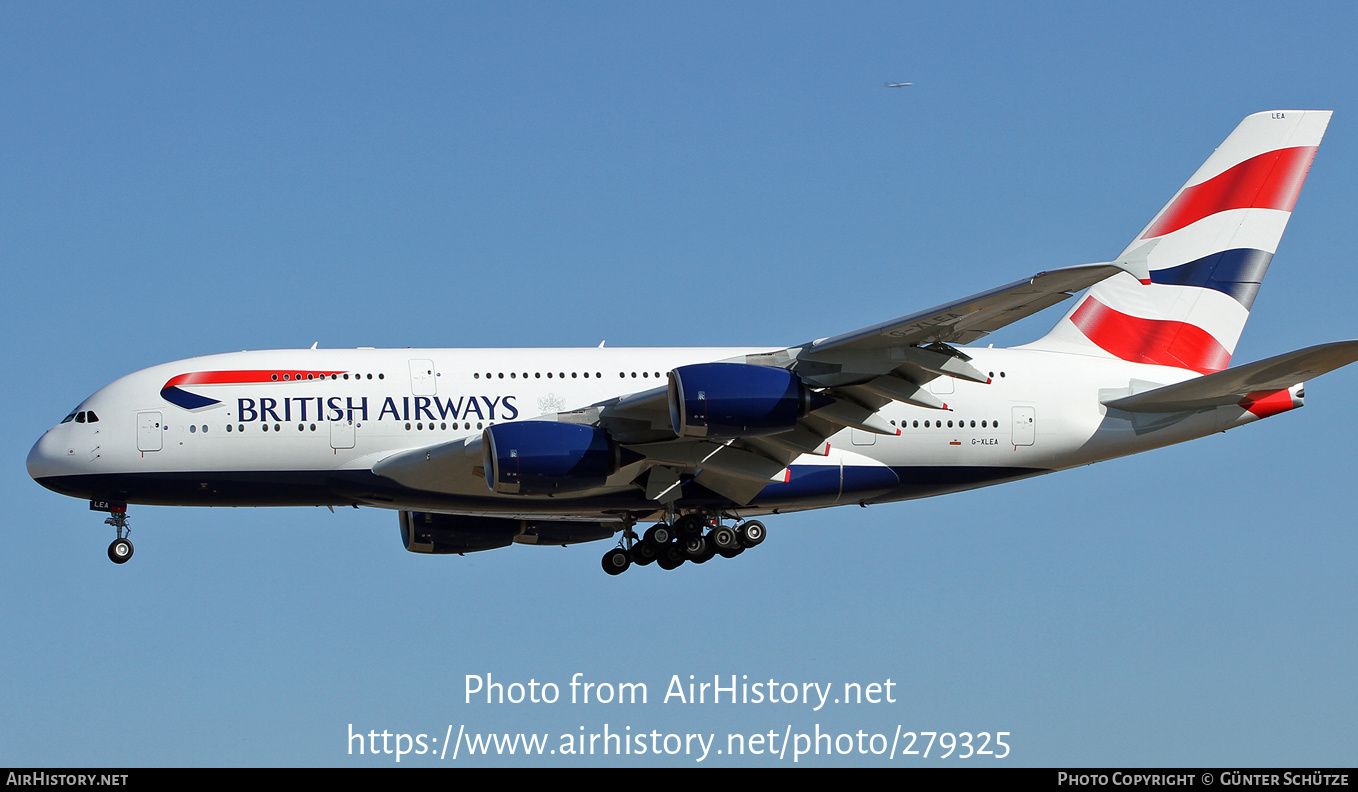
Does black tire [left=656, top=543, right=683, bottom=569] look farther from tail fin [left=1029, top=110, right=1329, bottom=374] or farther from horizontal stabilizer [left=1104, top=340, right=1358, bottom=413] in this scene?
horizontal stabilizer [left=1104, top=340, right=1358, bottom=413]

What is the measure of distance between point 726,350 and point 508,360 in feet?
14.3

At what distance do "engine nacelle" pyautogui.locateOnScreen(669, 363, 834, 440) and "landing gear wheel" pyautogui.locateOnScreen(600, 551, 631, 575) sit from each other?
668 centimetres

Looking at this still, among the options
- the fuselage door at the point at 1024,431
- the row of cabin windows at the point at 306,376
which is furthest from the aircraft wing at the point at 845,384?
the row of cabin windows at the point at 306,376

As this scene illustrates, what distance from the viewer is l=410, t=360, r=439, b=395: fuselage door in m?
30.9

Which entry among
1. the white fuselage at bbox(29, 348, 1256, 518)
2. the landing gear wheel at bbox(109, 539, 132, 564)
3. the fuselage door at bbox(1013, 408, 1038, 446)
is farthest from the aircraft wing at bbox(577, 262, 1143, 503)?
the landing gear wheel at bbox(109, 539, 132, 564)

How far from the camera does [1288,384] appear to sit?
29109 mm

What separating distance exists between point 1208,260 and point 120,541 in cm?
2331

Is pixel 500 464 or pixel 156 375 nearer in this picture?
pixel 500 464

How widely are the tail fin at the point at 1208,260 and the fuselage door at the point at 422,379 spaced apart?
502 inches

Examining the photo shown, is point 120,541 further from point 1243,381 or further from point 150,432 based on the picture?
point 1243,381

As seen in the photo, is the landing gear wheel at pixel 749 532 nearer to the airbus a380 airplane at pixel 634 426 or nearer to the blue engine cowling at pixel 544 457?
the airbus a380 airplane at pixel 634 426
